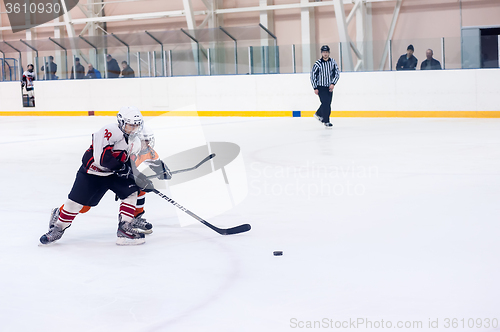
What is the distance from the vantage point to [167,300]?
273cm

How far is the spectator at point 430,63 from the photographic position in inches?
493

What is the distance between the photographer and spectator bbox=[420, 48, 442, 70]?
12.5 meters

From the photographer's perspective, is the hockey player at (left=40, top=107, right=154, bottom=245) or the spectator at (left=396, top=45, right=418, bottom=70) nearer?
the hockey player at (left=40, top=107, right=154, bottom=245)

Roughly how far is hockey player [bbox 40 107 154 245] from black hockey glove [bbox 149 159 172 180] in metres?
0.14

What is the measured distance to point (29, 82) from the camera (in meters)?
17.7

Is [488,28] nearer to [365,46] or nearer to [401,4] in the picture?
[401,4]

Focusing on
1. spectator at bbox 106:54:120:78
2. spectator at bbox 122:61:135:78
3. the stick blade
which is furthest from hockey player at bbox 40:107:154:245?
spectator at bbox 106:54:120:78

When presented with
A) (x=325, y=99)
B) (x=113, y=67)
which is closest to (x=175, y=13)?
(x=113, y=67)

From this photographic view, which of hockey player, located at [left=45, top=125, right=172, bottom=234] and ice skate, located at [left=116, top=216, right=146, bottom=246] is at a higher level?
hockey player, located at [left=45, top=125, right=172, bottom=234]

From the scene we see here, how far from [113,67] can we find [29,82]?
297cm

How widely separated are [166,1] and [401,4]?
24.6 ft

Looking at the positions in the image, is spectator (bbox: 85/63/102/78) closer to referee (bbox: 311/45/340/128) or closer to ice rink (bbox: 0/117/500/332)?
referee (bbox: 311/45/340/128)

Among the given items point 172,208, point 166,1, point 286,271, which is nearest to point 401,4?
point 166,1

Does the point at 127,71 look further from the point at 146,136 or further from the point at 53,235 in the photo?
the point at 53,235
